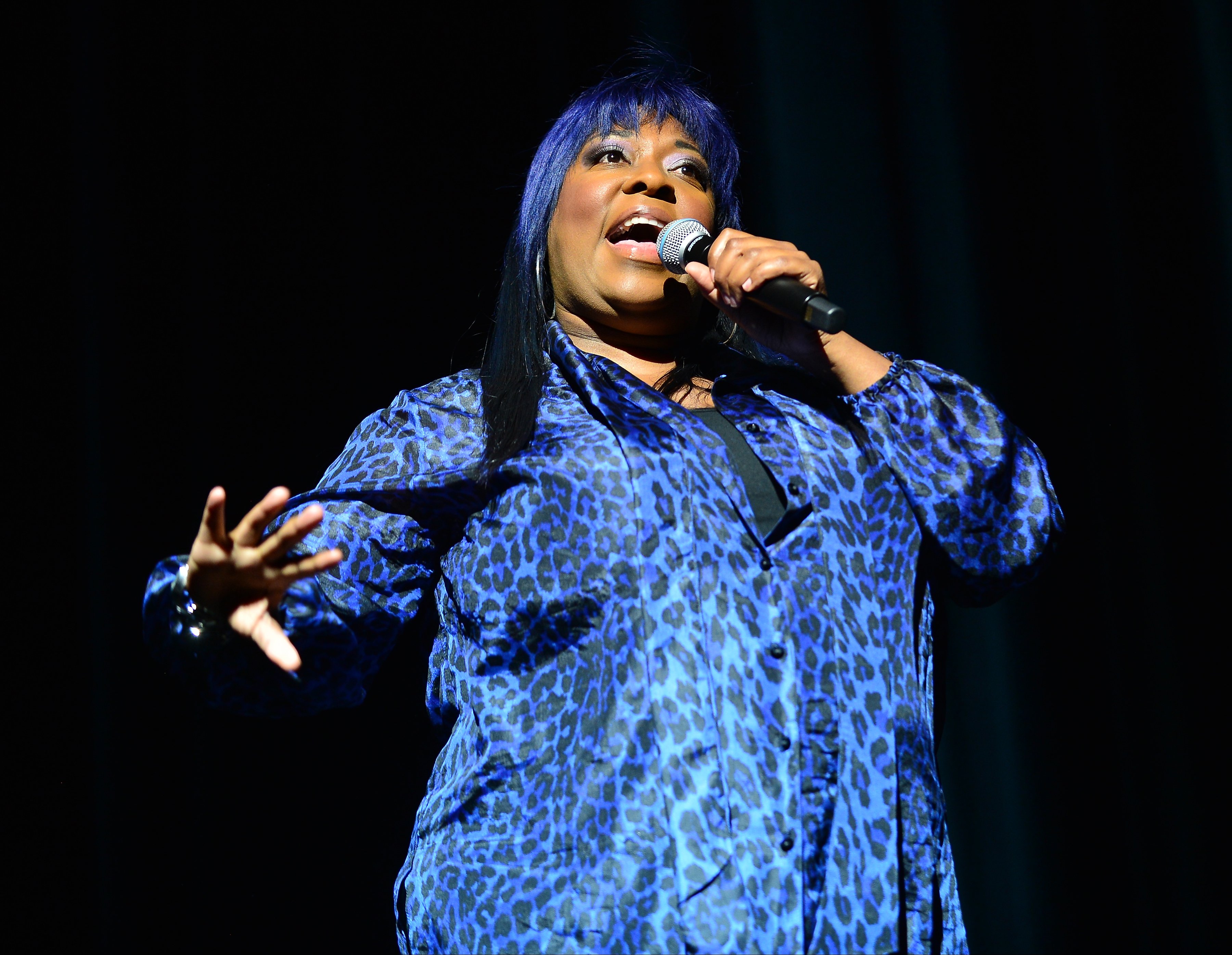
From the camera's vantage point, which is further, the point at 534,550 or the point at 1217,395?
the point at 1217,395

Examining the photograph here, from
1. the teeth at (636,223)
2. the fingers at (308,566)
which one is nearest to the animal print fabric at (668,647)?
the fingers at (308,566)

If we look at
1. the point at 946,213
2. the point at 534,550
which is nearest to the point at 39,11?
the point at 534,550

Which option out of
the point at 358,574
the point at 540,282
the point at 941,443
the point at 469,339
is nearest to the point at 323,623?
the point at 358,574

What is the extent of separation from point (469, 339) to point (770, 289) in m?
0.83

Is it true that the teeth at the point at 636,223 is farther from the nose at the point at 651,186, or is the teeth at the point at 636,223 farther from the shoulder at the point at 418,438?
the shoulder at the point at 418,438

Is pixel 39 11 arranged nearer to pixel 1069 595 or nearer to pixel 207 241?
pixel 207 241

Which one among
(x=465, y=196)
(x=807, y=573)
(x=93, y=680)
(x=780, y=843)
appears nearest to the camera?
(x=780, y=843)

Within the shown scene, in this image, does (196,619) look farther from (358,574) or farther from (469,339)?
(469,339)

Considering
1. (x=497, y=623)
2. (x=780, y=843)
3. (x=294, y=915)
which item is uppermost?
(x=497, y=623)

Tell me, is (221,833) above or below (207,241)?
below

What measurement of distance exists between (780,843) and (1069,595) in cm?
111

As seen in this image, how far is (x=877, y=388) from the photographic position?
48.0 inches

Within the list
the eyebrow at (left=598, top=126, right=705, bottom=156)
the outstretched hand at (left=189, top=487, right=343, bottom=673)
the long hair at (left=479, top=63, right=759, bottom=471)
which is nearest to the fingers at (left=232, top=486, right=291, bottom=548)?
the outstretched hand at (left=189, top=487, right=343, bottom=673)

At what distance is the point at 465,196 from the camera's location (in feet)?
6.00
